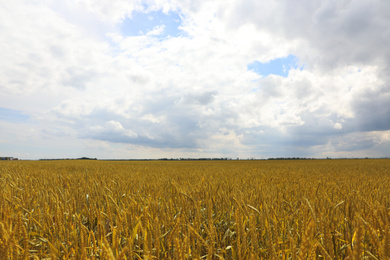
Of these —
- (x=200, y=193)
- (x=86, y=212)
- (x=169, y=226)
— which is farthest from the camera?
(x=200, y=193)

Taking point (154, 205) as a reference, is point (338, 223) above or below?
below

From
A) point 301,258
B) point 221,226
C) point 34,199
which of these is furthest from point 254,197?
point 34,199

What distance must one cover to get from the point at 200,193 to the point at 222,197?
2.21 ft

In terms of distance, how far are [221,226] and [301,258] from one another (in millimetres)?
1841

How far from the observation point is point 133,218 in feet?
8.23

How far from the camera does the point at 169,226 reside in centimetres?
251

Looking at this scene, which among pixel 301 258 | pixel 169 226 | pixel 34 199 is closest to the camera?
pixel 301 258

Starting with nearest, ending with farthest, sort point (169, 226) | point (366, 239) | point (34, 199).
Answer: point (366, 239)
point (169, 226)
point (34, 199)

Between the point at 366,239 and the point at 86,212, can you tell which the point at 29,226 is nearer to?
the point at 86,212

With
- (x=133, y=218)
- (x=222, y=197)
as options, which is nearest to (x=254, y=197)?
(x=222, y=197)

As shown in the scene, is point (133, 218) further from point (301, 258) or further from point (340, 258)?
point (340, 258)

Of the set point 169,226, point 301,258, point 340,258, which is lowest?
point 340,258

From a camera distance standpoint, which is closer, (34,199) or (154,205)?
(154,205)

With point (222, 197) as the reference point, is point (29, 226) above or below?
below
